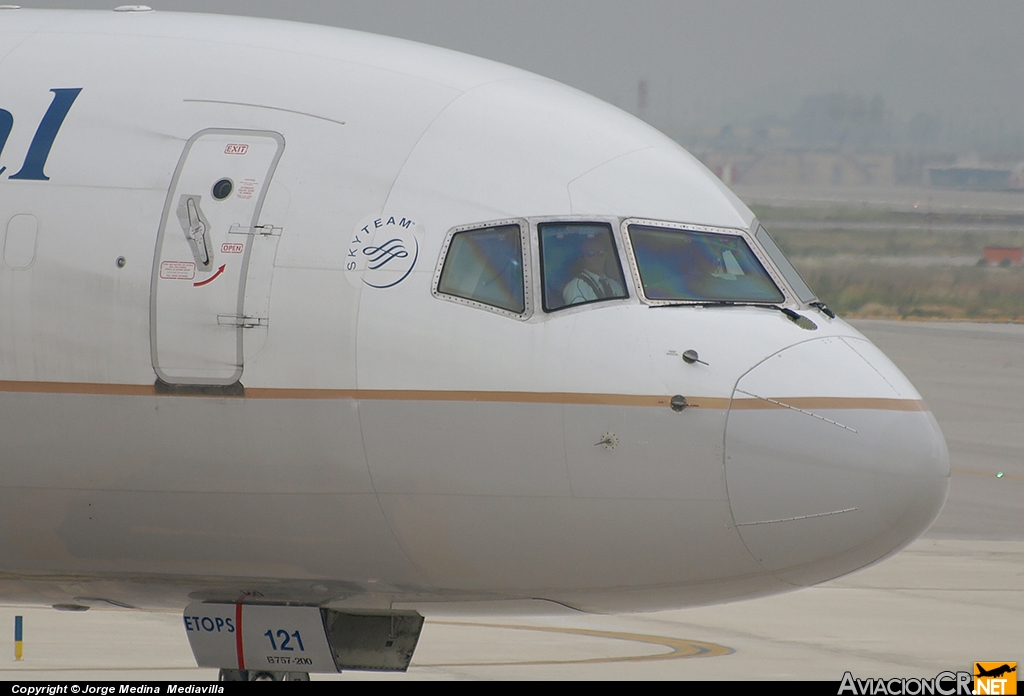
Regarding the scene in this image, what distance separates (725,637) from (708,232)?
9.60 m

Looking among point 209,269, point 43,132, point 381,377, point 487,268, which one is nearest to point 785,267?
point 487,268

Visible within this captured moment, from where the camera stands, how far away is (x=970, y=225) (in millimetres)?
73688

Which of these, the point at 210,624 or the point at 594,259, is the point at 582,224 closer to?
the point at 594,259

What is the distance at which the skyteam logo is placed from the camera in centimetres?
923

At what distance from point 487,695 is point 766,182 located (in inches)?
3692

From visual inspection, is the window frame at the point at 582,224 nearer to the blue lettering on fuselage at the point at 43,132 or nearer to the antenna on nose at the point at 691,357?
the antenna on nose at the point at 691,357

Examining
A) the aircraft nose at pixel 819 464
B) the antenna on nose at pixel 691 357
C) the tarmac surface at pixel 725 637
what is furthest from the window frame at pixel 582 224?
the tarmac surface at pixel 725 637

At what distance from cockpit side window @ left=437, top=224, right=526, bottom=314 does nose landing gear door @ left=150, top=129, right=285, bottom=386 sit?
1.10m

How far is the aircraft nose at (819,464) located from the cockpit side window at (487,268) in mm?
1477

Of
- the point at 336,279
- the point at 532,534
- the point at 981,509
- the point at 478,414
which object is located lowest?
the point at 981,509

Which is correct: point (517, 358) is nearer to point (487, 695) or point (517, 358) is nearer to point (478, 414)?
point (478, 414)

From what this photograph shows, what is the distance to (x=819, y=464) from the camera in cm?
882

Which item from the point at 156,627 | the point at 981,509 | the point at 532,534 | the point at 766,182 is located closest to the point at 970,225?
the point at 766,182

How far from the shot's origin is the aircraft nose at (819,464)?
28.9 feet
